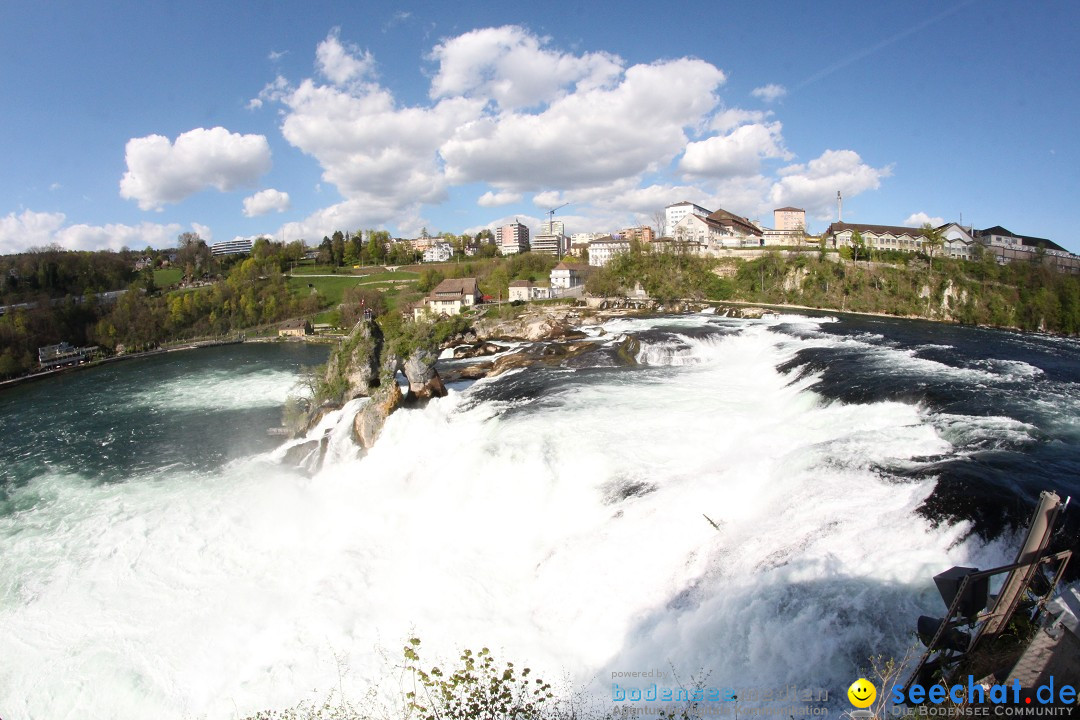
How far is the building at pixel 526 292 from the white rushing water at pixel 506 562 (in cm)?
4584

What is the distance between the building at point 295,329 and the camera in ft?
199

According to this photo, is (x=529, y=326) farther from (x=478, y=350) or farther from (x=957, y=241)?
(x=957, y=241)

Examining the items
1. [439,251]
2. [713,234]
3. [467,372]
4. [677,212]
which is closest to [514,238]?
[439,251]

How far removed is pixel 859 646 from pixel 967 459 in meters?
6.26

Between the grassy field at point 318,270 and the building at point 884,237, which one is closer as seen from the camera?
the building at point 884,237

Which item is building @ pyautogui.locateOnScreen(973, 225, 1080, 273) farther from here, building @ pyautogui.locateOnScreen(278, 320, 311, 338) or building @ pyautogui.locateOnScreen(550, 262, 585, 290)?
building @ pyautogui.locateOnScreen(278, 320, 311, 338)

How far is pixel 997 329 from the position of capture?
3766 centimetres

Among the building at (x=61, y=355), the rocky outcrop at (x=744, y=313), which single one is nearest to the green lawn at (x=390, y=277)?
the building at (x=61, y=355)

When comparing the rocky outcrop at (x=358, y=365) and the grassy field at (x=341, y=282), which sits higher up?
the grassy field at (x=341, y=282)

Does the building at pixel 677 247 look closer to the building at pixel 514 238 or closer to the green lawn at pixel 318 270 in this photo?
the green lawn at pixel 318 270

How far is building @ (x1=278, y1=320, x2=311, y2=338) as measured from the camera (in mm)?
60750

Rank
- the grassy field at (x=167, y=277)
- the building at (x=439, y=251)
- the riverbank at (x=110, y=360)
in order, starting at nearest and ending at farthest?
the riverbank at (x=110, y=360) → the grassy field at (x=167, y=277) → the building at (x=439, y=251)

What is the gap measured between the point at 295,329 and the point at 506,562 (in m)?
58.5

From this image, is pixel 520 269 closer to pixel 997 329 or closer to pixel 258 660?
pixel 997 329
